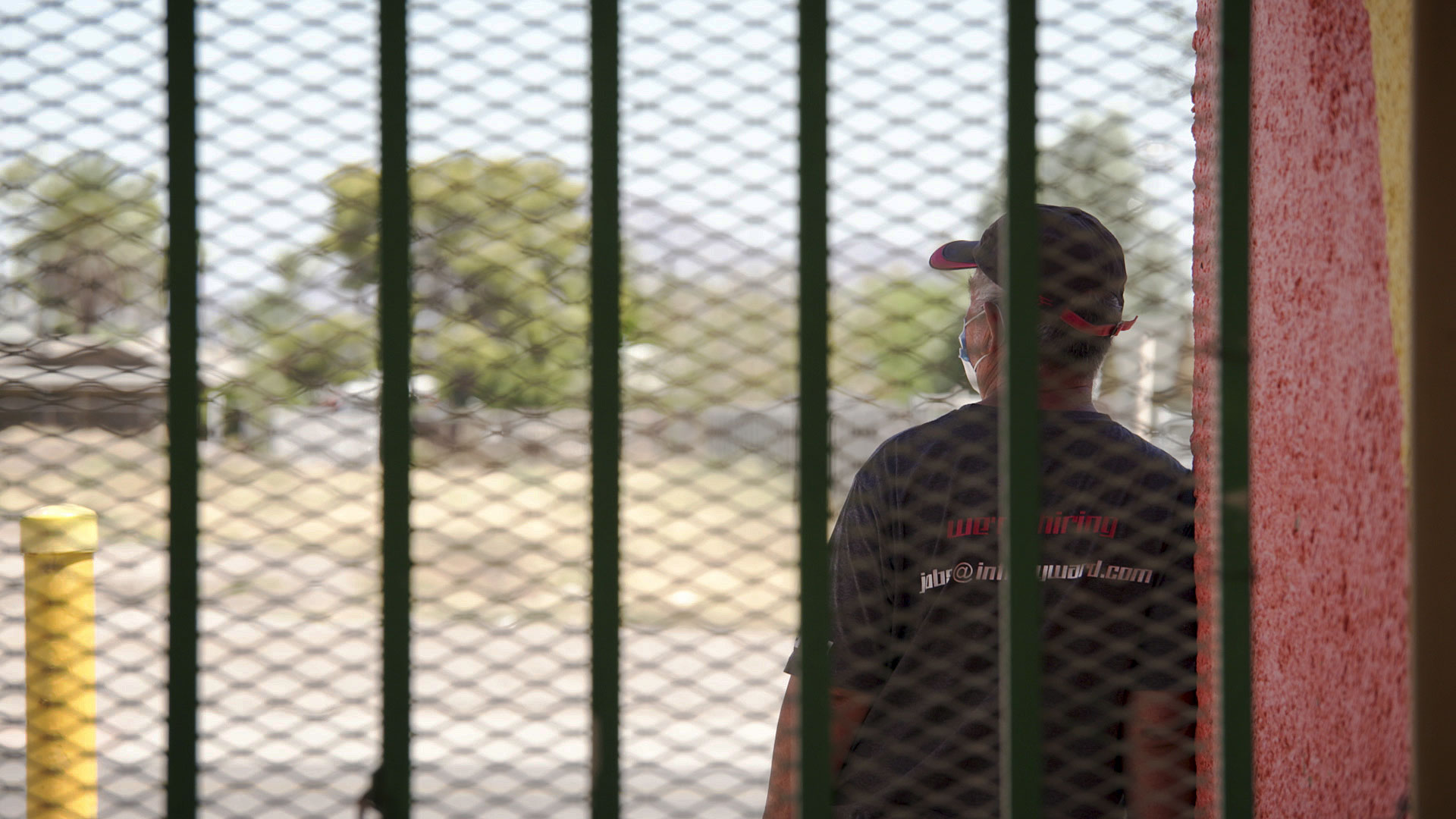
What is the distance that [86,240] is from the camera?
1555mm

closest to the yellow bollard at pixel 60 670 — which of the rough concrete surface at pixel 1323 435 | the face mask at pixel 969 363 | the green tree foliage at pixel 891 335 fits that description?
the green tree foliage at pixel 891 335

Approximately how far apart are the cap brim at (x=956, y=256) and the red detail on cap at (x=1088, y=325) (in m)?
0.20

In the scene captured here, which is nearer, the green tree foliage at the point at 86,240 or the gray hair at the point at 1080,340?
the green tree foliage at the point at 86,240

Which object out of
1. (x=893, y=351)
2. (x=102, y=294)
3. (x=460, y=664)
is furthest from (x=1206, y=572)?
(x=460, y=664)

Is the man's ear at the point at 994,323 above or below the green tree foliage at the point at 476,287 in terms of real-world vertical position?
below

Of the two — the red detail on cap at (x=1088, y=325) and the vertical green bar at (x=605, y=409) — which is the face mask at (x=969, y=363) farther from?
the vertical green bar at (x=605, y=409)

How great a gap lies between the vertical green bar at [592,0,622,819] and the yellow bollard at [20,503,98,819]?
2.66ft

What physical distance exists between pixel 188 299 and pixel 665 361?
707mm

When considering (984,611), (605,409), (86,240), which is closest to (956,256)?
(984,611)

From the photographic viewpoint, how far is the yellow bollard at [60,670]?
1686 mm

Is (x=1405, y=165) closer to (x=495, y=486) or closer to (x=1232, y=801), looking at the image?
(x=1232, y=801)

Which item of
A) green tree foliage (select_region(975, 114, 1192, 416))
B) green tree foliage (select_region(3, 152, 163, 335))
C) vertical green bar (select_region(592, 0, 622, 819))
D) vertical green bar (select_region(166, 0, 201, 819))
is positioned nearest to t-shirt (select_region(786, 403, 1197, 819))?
green tree foliage (select_region(975, 114, 1192, 416))

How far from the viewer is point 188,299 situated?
152cm

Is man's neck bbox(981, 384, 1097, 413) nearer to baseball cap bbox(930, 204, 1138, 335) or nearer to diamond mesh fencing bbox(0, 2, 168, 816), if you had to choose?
baseball cap bbox(930, 204, 1138, 335)
